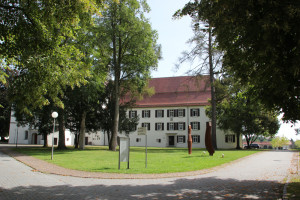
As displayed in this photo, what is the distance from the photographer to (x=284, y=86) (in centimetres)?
584

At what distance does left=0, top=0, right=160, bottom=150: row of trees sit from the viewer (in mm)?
8289

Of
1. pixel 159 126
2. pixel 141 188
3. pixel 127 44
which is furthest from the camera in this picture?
pixel 159 126

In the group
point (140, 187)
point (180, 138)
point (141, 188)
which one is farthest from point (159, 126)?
point (141, 188)

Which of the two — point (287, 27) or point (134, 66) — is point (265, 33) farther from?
point (134, 66)

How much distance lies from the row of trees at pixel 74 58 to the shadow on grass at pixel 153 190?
10.2ft

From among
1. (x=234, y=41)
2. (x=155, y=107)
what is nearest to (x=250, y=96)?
(x=234, y=41)

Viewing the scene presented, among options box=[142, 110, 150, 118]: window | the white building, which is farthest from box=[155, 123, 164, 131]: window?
box=[142, 110, 150, 118]: window

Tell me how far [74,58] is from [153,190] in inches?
412

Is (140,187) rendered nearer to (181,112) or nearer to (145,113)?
(181,112)

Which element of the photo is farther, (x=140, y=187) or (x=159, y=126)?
(x=159, y=126)

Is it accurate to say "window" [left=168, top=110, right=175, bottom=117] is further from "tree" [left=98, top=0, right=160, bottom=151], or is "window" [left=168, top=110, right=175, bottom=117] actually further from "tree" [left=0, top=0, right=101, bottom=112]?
"tree" [left=0, top=0, right=101, bottom=112]

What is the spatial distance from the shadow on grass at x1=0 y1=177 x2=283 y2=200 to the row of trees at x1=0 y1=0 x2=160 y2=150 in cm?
310

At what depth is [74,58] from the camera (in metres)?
15.9

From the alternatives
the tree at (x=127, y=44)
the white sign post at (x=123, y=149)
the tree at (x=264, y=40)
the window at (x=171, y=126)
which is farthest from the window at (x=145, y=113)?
the tree at (x=264, y=40)
